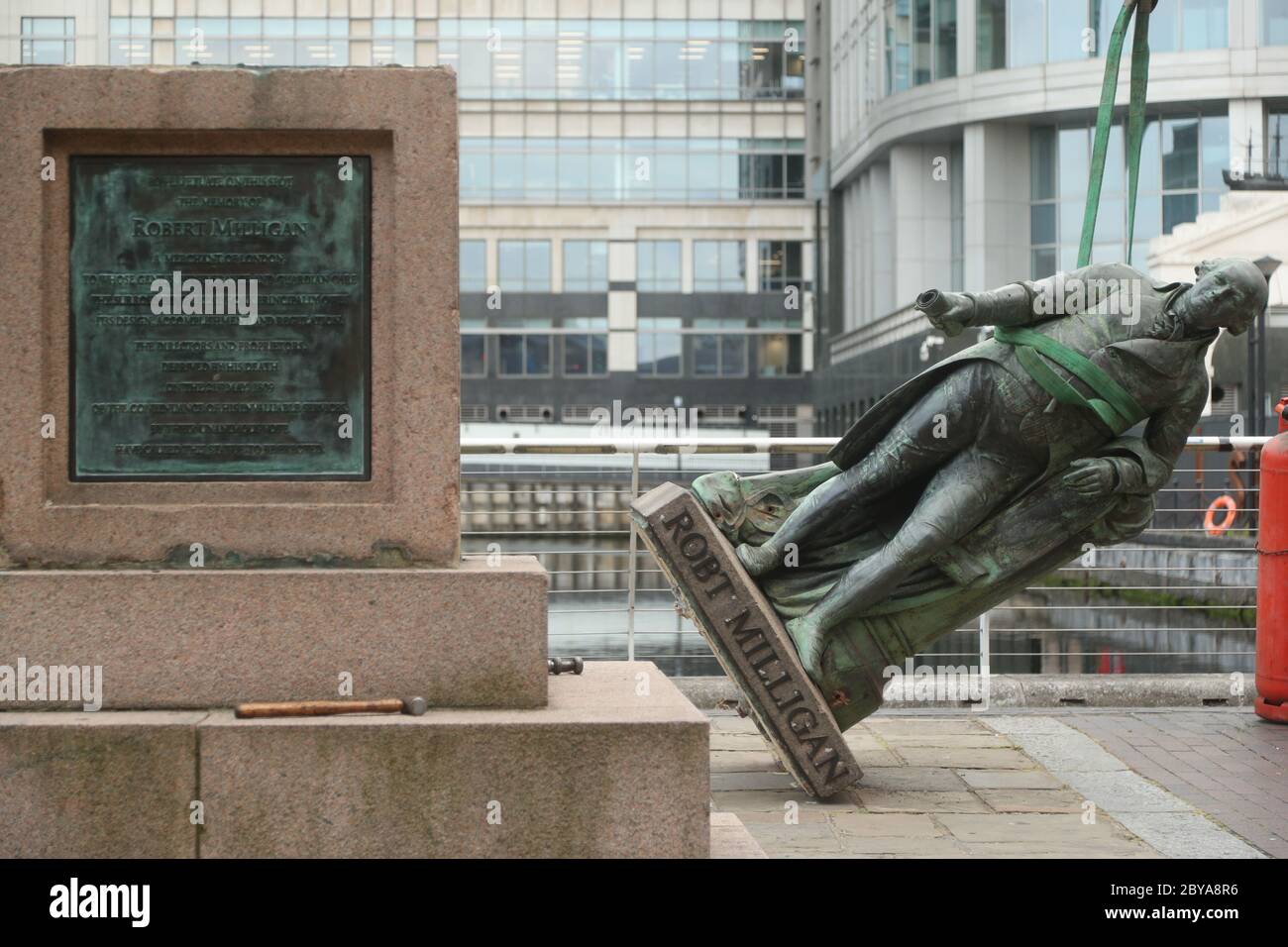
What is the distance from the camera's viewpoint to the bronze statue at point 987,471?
722cm

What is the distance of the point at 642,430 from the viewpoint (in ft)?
211

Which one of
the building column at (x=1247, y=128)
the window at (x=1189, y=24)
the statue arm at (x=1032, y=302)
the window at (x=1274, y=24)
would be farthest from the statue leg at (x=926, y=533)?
the window at (x=1274, y=24)

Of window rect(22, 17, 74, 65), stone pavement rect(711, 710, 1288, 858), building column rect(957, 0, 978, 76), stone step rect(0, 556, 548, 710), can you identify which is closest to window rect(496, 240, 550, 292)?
window rect(22, 17, 74, 65)

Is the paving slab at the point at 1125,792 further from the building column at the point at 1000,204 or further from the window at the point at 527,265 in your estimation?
the window at the point at 527,265

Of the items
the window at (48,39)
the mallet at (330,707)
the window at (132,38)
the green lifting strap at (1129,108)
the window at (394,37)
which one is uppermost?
the window at (394,37)

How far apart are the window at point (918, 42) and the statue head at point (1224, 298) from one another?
122ft

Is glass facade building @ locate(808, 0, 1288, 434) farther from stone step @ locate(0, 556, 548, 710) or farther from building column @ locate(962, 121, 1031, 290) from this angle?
stone step @ locate(0, 556, 548, 710)

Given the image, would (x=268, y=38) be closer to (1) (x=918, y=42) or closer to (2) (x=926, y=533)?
(1) (x=918, y=42)

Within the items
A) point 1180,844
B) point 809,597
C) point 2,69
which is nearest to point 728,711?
point 809,597

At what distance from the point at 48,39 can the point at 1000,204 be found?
26075 millimetres

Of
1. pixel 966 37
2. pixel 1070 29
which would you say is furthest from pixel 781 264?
pixel 1070 29

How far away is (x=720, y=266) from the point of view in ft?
225

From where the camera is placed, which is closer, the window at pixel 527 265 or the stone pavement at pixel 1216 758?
the stone pavement at pixel 1216 758

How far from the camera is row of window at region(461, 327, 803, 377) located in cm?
6812
